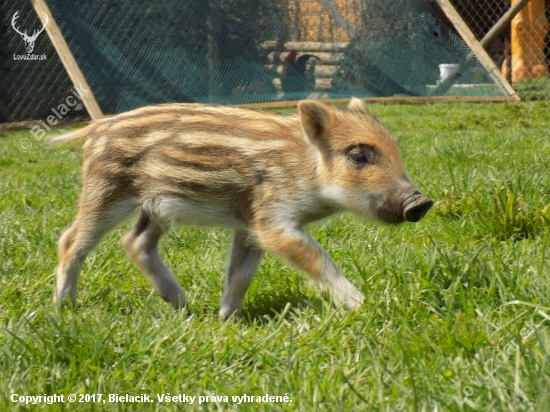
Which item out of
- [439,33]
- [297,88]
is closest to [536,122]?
[439,33]

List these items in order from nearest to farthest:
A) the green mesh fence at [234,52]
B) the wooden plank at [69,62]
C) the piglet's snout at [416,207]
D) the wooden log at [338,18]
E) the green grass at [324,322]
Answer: the green grass at [324,322]
the piglet's snout at [416,207]
the wooden plank at [69,62]
the green mesh fence at [234,52]
the wooden log at [338,18]

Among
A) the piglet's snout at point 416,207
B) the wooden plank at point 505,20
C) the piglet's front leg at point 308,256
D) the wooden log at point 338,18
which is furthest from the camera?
the wooden log at point 338,18

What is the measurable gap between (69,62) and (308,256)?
681 cm

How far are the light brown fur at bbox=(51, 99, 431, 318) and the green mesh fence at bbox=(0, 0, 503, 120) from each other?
20.7 ft

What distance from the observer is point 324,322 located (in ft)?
9.55

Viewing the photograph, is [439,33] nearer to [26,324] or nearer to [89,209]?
[89,209]

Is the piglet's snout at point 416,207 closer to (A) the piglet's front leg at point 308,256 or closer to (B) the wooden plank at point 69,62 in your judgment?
(A) the piglet's front leg at point 308,256

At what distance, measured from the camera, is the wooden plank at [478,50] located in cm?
1084

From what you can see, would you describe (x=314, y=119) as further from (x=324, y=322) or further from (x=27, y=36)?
(x=27, y=36)

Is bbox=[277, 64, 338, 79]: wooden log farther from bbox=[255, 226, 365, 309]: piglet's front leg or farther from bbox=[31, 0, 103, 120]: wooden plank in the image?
bbox=[255, 226, 365, 309]: piglet's front leg

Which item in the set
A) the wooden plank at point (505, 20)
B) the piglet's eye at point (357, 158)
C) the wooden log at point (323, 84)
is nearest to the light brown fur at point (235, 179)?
the piglet's eye at point (357, 158)

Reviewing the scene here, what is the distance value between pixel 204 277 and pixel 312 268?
81cm

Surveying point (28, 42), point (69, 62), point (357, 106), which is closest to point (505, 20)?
point (69, 62)

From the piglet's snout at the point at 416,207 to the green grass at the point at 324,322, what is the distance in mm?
190
